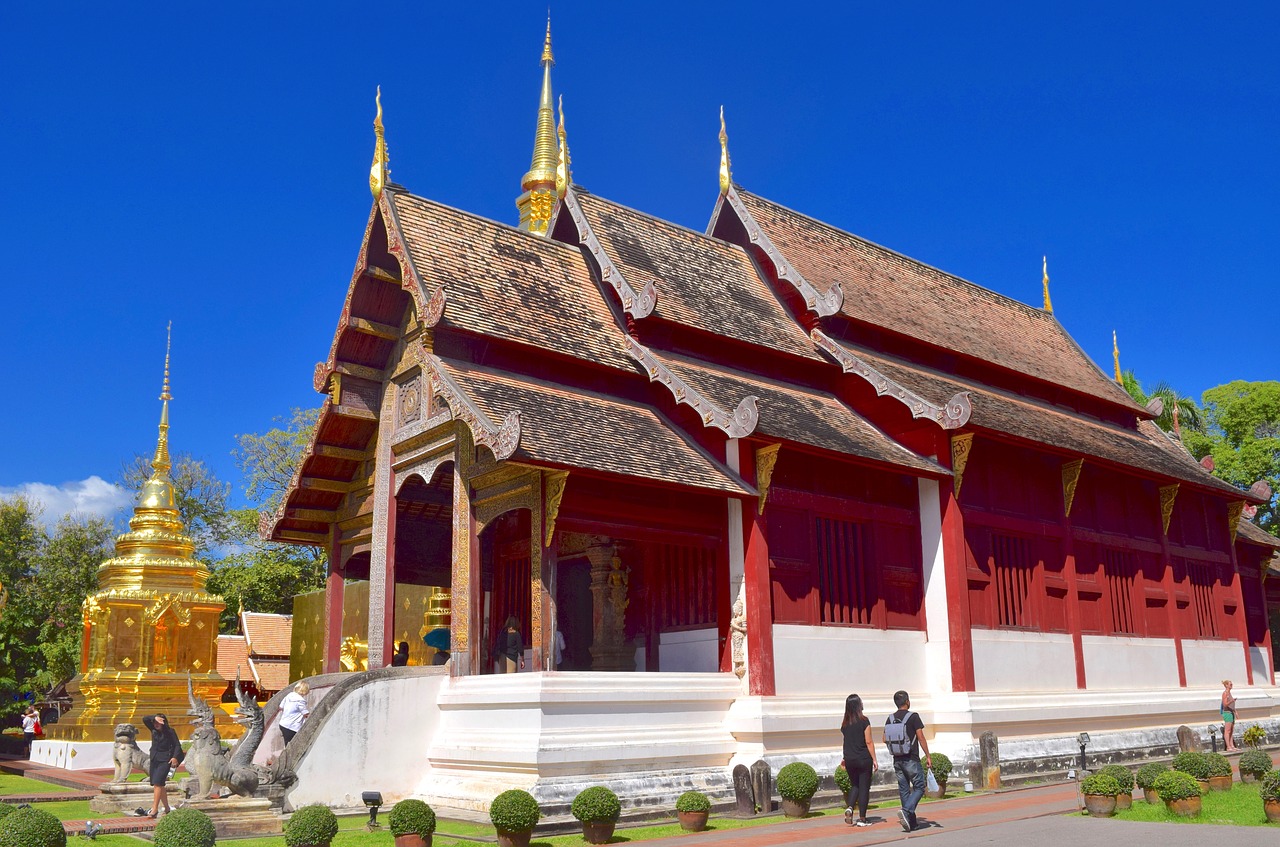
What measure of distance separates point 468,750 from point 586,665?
3965mm

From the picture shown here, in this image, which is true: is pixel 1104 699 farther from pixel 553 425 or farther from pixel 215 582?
pixel 215 582

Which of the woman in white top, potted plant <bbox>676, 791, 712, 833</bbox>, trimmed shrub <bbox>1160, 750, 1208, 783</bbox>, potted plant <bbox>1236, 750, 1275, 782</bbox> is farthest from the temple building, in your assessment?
potted plant <bbox>1236, 750, 1275, 782</bbox>

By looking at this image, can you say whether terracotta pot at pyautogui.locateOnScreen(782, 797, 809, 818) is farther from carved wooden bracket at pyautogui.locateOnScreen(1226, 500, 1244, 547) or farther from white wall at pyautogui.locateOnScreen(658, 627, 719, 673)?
carved wooden bracket at pyautogui.locateOnScreen(1226, 500, 1244, 547)

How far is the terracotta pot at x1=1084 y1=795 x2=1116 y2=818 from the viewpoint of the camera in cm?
1152

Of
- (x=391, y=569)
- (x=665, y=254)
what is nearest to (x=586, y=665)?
(x=391, y=569)

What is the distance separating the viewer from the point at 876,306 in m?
19.8

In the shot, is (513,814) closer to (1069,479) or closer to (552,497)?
(552,497)

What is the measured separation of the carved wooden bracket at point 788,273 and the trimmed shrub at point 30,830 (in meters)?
12.7

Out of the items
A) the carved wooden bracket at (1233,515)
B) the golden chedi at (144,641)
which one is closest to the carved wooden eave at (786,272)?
the carved wooden bracket at (1233,515)

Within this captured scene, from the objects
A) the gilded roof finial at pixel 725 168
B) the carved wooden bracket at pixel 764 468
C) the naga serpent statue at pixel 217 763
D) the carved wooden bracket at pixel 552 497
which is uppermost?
the gilded roof finial at pixel 725 168

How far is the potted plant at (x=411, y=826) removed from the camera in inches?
410

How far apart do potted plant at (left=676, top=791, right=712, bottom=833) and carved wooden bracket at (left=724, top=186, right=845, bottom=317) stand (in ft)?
27.9

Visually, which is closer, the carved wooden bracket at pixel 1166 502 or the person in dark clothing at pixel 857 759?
the person in dark clothing at pixel 857 759

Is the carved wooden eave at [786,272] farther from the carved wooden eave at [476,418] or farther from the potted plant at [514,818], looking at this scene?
the potted plant at [514,818]
